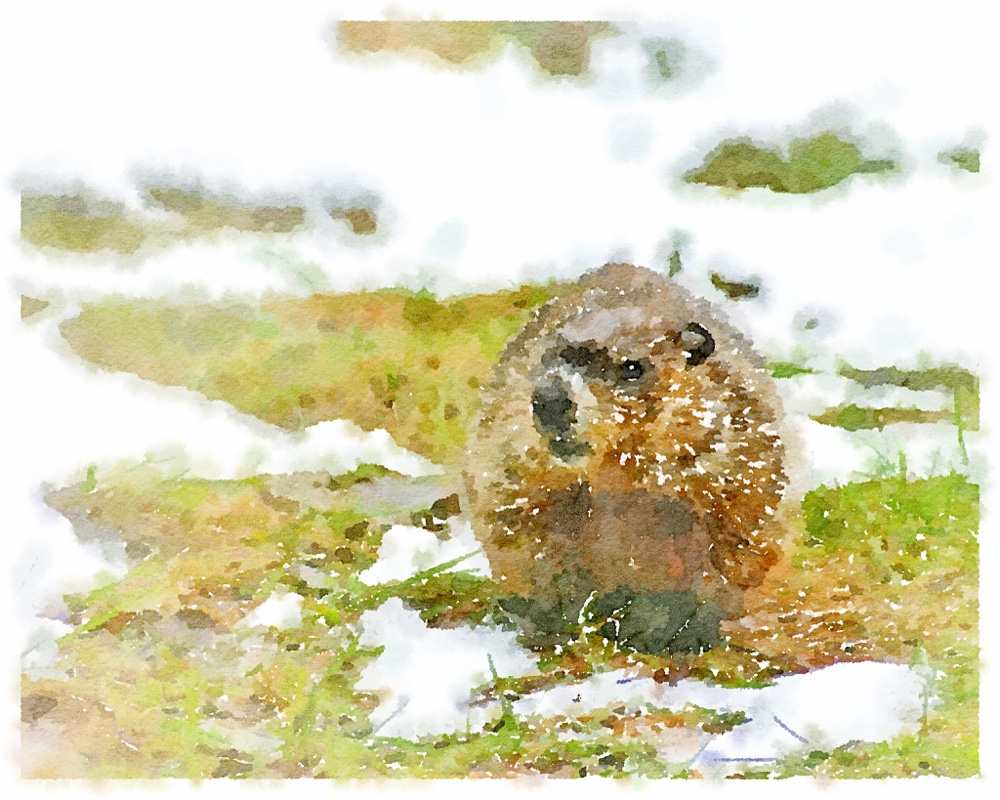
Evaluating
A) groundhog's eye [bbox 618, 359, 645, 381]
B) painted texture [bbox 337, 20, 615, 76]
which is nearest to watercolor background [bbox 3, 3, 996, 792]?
painted texture [bbox 337, 20, 615, 76]

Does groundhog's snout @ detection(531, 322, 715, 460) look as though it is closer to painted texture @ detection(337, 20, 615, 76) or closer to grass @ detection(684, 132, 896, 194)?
grass @ detection(684, 132, 896, 194)

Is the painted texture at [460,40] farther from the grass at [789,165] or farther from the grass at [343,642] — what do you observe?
the grass at [343,642]

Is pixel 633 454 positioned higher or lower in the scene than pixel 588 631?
higher

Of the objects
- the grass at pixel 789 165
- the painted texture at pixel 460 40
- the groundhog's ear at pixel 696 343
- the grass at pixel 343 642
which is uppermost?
the painted texture at pixel 460 40

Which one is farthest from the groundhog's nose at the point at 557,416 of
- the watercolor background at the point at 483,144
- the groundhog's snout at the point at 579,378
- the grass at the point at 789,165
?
the grass at the point at 789,165

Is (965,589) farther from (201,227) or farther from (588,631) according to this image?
(201,227)

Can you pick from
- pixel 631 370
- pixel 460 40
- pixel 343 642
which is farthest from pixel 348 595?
pixel 460 40

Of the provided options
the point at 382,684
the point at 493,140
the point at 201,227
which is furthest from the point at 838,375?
the point at 201,227
